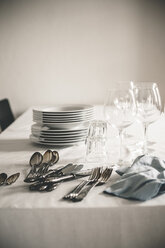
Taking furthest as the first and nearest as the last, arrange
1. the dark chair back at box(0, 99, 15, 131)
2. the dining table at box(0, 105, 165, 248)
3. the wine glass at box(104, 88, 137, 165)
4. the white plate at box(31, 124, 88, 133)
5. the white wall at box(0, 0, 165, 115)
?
1. the white wall at box(0, 0, 165, 115)
2. the dark chair back at box(0, 99, 15, 131)
3. the white plate at box(31, 124, 88, 133)
4. the wine glass at box(104, 88, 137, 165)
5. the dining table at box(0, 105, 165, 248)

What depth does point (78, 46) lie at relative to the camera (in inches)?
114

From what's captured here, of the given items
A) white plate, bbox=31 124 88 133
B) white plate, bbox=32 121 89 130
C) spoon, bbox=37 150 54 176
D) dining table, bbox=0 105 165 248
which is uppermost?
white plate, bbox=32 121 89 130

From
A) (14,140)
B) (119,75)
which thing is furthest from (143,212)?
(119,75)

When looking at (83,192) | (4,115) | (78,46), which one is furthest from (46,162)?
(78,46)

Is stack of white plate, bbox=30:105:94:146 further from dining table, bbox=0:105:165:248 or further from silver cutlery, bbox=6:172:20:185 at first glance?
dining table, bbox=0:105:165:248

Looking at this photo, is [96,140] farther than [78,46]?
No

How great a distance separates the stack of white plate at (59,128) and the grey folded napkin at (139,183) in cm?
39

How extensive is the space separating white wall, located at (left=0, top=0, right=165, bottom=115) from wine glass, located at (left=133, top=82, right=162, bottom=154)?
6.49 feet

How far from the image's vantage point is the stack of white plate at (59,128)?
1166 mm

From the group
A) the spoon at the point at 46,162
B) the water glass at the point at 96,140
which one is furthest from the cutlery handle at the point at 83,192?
the water glass at the point at 96,140

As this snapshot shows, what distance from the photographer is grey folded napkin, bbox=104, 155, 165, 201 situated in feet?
2.24

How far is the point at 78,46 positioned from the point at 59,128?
186 centimetres

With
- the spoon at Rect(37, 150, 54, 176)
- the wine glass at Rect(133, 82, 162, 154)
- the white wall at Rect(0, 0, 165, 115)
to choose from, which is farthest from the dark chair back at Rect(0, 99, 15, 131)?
the wine glass at Rect(133, 82, 162, 154)

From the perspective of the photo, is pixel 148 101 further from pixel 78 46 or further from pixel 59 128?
pixel 78 46
